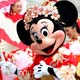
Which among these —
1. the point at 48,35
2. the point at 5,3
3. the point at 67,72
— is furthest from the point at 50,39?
the point at 5,3

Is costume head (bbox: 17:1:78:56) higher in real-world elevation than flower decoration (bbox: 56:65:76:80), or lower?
higher

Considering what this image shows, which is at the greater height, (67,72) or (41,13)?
(41,13)

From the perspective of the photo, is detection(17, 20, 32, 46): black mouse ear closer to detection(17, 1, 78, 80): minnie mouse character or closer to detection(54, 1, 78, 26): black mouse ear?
detection(17, 1, 78, 80): minnie mouse character

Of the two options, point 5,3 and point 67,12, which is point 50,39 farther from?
point 5,3

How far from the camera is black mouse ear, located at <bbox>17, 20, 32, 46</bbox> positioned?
0.91m

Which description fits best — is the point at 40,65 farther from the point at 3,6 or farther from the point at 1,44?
the point at 3,6

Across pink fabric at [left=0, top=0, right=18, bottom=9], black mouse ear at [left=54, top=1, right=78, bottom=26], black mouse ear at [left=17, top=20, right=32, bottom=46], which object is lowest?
black mouse ear at [left=17, top=20, right=32, bottom=46]

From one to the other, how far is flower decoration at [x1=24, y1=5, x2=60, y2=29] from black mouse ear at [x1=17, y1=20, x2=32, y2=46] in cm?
2

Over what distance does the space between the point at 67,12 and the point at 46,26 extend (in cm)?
9

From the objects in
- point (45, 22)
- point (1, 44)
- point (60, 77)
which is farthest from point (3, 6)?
point (60, 77)

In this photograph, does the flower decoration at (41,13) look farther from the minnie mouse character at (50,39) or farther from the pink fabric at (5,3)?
the pink fabric at (5,3)

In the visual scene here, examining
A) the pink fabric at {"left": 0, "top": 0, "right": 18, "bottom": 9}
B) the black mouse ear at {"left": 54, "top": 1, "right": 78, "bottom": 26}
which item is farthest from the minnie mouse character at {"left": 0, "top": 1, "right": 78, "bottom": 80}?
the pink fabric at {"left": 0, "top": 0, "right": 18, "bottom": 9}

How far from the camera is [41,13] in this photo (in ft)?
2.93

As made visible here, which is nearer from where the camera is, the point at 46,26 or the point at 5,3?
the point at 46,26
